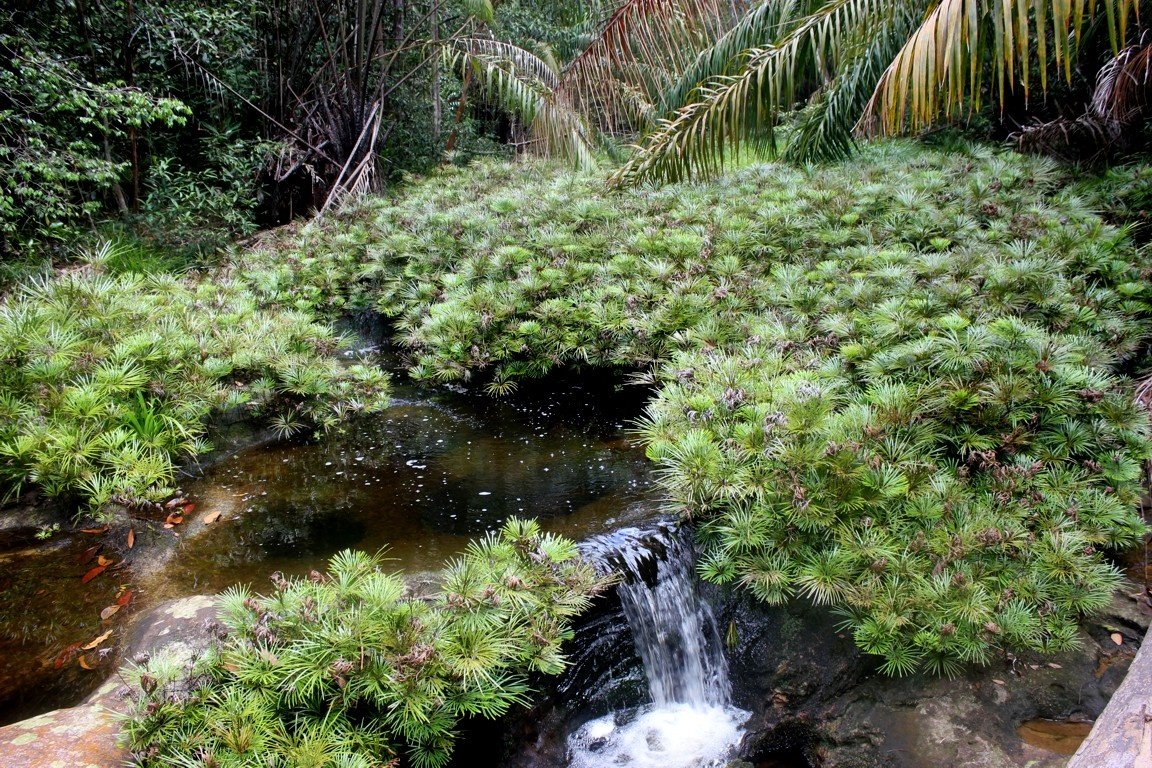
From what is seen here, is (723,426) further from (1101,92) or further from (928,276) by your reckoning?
(1101,92)

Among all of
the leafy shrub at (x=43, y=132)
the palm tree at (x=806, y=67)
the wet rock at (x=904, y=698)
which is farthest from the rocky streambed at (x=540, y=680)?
the leafy shrub at (x=43, y=132)

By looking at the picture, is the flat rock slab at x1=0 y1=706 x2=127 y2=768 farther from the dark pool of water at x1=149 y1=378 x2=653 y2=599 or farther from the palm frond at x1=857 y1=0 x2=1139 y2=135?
the palm frond at x1=857 y1=0 x2=1139 y2=135

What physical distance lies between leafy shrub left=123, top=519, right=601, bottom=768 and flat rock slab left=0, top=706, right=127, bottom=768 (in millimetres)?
122

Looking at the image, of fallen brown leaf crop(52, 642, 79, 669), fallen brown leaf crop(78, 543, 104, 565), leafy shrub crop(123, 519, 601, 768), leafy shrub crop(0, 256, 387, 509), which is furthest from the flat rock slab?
leafy shrub crop(0, 256, 387, 509)

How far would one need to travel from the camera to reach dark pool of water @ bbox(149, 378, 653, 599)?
327 centimetres

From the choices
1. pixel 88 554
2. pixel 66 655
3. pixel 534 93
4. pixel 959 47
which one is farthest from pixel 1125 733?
pixel 534 93

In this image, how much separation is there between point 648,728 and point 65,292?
15.8 feet

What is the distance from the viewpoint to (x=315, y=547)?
10.9 feet

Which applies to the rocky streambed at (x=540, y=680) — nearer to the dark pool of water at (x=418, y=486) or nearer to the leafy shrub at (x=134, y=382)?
the dark pool of water at (x=418, y=486)

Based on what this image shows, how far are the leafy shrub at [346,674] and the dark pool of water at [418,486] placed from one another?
0.69m

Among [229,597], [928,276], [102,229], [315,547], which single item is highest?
[102,229]

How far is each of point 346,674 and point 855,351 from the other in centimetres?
316

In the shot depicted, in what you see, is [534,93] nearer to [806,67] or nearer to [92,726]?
[806,67]

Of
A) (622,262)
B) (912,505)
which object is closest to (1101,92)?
(622,262)
